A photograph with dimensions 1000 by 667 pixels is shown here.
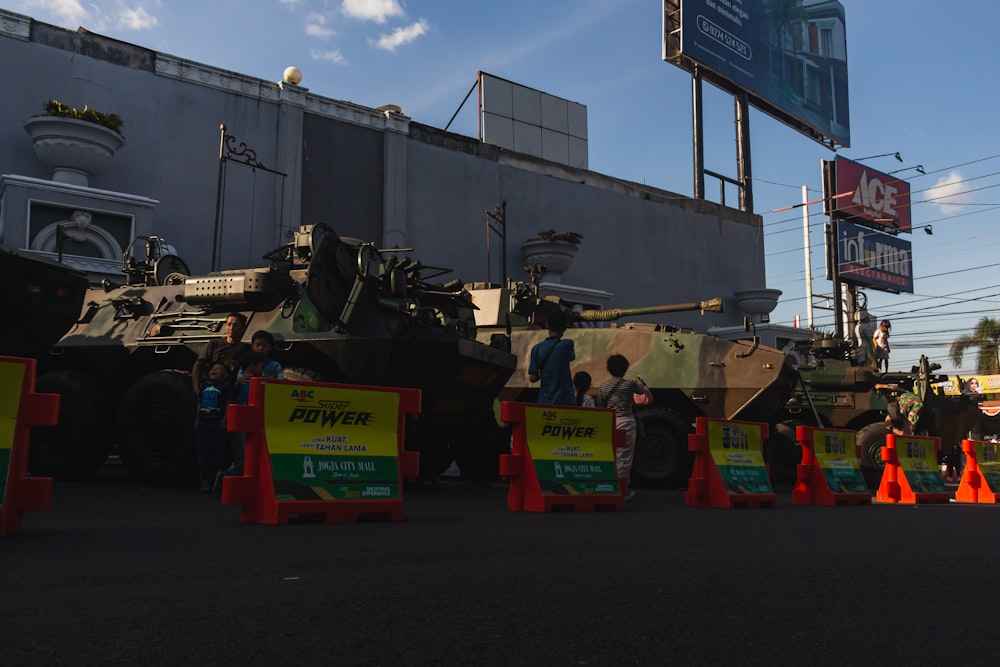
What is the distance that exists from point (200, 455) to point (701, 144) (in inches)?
973

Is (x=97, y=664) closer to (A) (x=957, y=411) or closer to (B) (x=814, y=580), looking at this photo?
(B) (x=814, y=580)

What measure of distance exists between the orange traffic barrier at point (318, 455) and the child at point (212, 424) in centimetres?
197

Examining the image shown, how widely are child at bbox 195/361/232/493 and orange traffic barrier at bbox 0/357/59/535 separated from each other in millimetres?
2753

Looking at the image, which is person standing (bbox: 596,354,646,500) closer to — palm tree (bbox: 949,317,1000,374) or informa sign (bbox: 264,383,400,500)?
informa sign (bbox: 264,383,400,500)

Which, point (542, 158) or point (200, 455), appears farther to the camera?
point (542, 158)

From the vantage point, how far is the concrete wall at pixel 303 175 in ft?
56.6

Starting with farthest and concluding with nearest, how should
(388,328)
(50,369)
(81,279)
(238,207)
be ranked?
(238,207) → (50,369) → (81,279) → (388,328)

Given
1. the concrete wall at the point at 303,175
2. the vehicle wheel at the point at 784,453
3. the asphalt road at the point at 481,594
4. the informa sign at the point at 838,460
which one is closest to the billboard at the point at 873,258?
the concrete wall at the point at 303,175

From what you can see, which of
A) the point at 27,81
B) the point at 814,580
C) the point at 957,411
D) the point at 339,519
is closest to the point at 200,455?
the point at 339,519

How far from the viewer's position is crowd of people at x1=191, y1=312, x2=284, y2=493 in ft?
25.4

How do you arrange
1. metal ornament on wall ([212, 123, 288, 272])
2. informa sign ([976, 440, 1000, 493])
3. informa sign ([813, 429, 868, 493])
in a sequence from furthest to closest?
metal ornament on wall ([212, 123, 288, 272]) < informa sign ([976, 440, 1000, 493]) < informa sign ([813, 429, 868, 493])

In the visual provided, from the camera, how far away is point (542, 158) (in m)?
24.6

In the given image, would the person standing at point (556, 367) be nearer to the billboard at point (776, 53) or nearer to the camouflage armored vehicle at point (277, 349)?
the camouflage armored vehicle at point (277, 349)

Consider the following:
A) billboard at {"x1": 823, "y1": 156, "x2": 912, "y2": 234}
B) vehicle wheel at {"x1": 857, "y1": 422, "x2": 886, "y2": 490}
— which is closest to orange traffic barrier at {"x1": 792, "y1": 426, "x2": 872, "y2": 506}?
vehicle wheel at {"x1": 857, "y1": 422, "x2": 886, "y2": 490}
